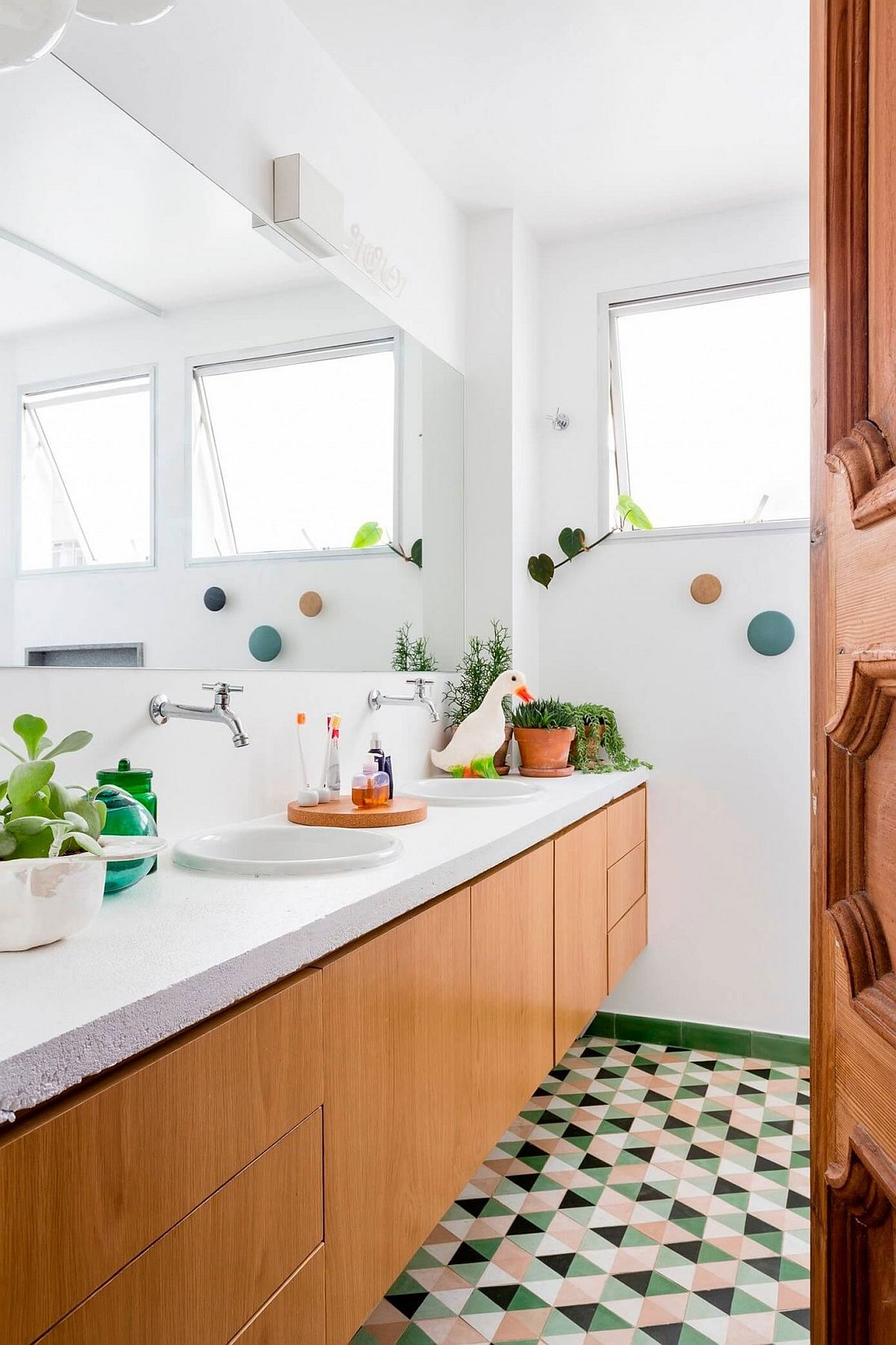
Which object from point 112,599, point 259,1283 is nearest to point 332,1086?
point 259,1283

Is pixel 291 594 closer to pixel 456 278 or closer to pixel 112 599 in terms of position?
pixel 112 599

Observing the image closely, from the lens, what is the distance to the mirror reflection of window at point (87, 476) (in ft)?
4.68

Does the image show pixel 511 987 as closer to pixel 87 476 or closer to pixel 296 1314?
pixel 296 1314

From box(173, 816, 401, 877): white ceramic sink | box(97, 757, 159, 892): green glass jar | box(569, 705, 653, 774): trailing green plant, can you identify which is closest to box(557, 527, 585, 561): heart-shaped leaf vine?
box(569, 705, 653, 774): trailing green plant

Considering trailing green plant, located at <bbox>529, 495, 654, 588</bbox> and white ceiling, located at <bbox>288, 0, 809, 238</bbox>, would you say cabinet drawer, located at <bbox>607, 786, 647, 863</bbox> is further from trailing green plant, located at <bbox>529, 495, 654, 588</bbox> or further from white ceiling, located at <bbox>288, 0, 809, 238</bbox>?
white ceiling, located at <bbox>288, 0, 809, 238</bbox>

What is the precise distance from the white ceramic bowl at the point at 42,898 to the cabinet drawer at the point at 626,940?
1.94m

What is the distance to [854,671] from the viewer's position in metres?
0.67

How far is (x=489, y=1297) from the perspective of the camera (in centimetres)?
181

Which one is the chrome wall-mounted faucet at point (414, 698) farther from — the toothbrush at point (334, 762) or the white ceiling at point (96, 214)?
the white ceiling at point (96, 214)

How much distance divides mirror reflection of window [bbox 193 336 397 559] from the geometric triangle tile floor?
5.10 feet

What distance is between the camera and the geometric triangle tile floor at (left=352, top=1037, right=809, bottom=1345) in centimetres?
174

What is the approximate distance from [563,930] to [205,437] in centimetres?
138

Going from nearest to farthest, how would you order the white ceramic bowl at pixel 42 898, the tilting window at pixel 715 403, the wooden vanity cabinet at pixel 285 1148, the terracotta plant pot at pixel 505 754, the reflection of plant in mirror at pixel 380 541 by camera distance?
1. the wooden vanity cabinet at pixel 285 1148
2. the white ceramic bowl at pixel 42 898
3. the reflection of plant in mirror at pixel 380 541
4. the terracotta plant pot at pixel 505 754
5. the tilting window at pixel 715 403

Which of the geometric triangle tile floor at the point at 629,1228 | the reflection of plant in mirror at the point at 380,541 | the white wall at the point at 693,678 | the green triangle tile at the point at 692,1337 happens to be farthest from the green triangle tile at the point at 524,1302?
the reflection of plant in mirror at the point at 380,541
